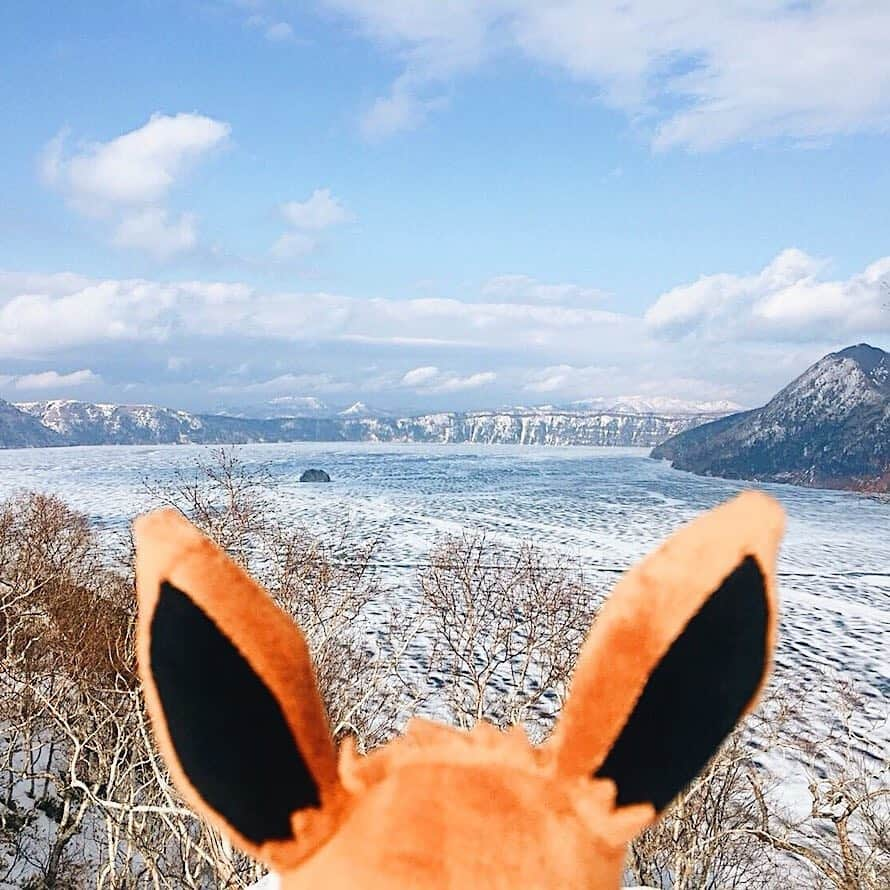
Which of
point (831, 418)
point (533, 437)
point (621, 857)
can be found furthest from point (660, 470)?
point (621, 857)

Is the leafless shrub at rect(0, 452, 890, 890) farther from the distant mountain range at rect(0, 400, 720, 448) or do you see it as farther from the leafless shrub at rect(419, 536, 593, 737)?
the distant mountain range at rect(0, 400, 720, 448)

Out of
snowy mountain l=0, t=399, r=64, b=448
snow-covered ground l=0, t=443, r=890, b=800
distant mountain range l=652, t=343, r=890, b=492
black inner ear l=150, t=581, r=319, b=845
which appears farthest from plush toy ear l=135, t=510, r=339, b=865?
snowy mountain l=0, t=399, r=64, b=448

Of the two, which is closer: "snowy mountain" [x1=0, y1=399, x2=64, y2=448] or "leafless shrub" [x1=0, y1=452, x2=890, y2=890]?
"leafless shrub" [x1=0, y1=452, x2=890, y2=890]

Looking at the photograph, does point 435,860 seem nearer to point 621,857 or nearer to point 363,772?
point 363,772

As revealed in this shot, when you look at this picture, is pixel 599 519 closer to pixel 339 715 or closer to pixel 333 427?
pixel 339 715

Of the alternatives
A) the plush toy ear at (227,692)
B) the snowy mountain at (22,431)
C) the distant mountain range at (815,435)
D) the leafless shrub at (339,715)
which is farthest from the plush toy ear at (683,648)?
the snowy mountain at (22,431)

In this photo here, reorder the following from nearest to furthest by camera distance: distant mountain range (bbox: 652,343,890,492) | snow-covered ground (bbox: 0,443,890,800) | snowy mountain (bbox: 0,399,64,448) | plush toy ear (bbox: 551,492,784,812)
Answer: plush toy ear (bbox: 551,492,784,812) < snow-covered ground (bbox: 0,443,890,800) < distant mountain range (bbox: 652,343,890,492) < snowy mountain (bbox: 0,399,64,448)

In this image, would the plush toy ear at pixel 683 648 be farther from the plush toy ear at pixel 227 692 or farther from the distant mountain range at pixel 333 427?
the distant mountain range at pixel 333 427
